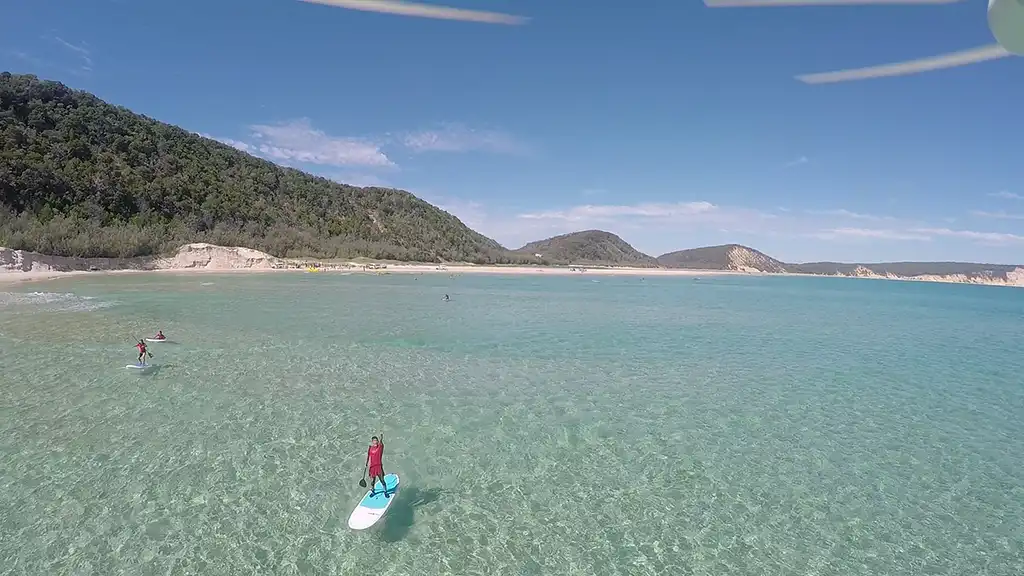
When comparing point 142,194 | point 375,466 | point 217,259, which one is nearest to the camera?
point 375,466

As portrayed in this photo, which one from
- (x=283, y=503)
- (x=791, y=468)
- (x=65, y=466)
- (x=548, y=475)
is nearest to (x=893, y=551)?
(x=791, y=468)

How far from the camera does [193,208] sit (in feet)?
336

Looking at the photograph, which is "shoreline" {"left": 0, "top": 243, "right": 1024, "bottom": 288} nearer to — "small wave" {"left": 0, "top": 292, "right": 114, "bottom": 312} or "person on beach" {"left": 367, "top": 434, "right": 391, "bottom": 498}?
"small wave" {"left": 0, "top": 292, "right": 114, "bottom": 312}

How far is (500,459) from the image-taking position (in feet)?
39.5

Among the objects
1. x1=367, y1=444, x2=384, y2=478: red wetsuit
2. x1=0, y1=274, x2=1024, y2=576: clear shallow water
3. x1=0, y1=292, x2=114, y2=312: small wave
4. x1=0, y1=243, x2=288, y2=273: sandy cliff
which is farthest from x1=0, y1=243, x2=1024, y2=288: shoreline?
x1=367, y1=444, x2=384, y2=478: red wetsuit

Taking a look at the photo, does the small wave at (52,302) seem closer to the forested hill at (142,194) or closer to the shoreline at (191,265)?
the shoreline at (191,265)

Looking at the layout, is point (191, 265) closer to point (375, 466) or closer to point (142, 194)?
point (142, 194)

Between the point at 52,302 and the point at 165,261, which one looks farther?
the point at 165,261

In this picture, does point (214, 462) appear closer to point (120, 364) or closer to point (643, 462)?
point (643, 462)

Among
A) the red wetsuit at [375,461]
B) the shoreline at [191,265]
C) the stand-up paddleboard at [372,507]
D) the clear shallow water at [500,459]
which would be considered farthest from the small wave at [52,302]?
the stand-up paddleboard at [372,507]

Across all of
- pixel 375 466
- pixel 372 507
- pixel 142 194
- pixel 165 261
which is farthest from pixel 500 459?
pixel 142 194

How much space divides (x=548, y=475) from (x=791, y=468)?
223 inches

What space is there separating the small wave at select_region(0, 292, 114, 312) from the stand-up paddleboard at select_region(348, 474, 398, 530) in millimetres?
33447

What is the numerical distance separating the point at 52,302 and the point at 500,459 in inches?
1567
